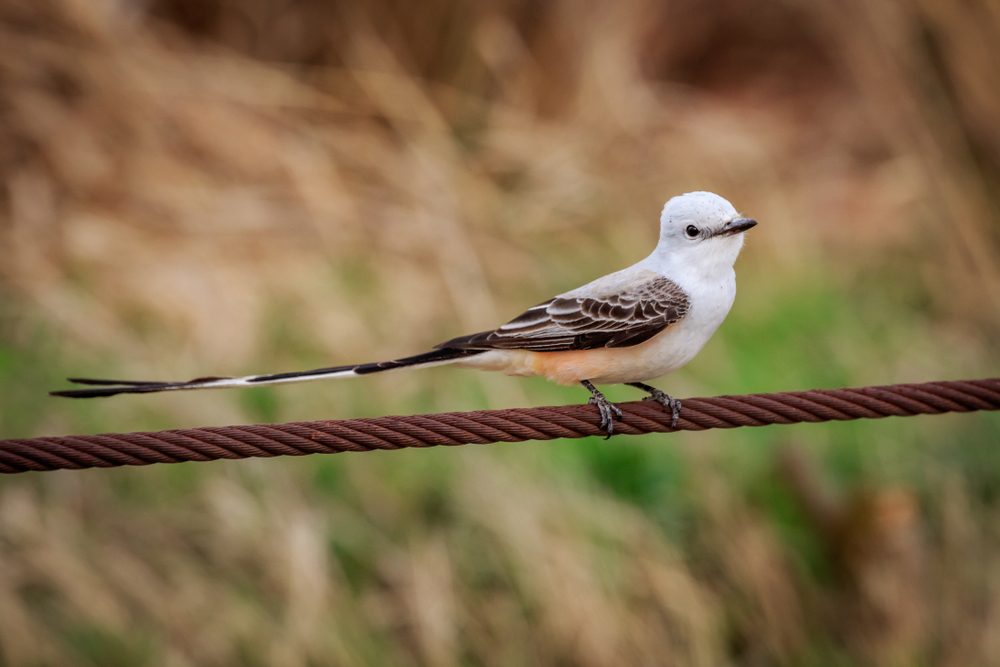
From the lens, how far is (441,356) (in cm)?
265

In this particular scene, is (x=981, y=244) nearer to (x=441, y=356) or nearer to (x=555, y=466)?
(x=555, y=466)

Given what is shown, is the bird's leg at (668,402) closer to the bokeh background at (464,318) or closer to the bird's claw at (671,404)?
the bird's claw at (671,404)

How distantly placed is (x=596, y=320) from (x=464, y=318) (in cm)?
369

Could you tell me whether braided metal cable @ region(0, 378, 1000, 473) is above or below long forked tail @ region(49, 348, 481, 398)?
below

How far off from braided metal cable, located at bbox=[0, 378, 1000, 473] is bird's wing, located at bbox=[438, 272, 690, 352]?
0.25 meters

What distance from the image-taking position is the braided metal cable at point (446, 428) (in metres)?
2.07

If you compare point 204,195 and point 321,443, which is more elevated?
point 204,195

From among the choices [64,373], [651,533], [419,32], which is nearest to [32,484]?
[64,373]

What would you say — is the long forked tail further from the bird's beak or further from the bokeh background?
the bokeh background

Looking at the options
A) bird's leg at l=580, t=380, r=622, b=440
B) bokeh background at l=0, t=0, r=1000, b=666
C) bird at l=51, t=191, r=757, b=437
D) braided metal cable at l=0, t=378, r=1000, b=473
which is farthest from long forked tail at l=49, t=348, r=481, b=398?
bokeh background at l=0, t=0, r=1000, b=666

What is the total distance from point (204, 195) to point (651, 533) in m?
3.88

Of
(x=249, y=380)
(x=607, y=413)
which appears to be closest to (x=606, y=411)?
(x=607, y=413)

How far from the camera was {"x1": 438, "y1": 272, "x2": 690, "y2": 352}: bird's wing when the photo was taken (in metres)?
2.55

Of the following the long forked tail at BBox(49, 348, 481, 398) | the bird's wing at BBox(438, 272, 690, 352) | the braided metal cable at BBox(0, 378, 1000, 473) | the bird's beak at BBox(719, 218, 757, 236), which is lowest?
the braided metal cable at BBox(0, 378, 1000, 473)
